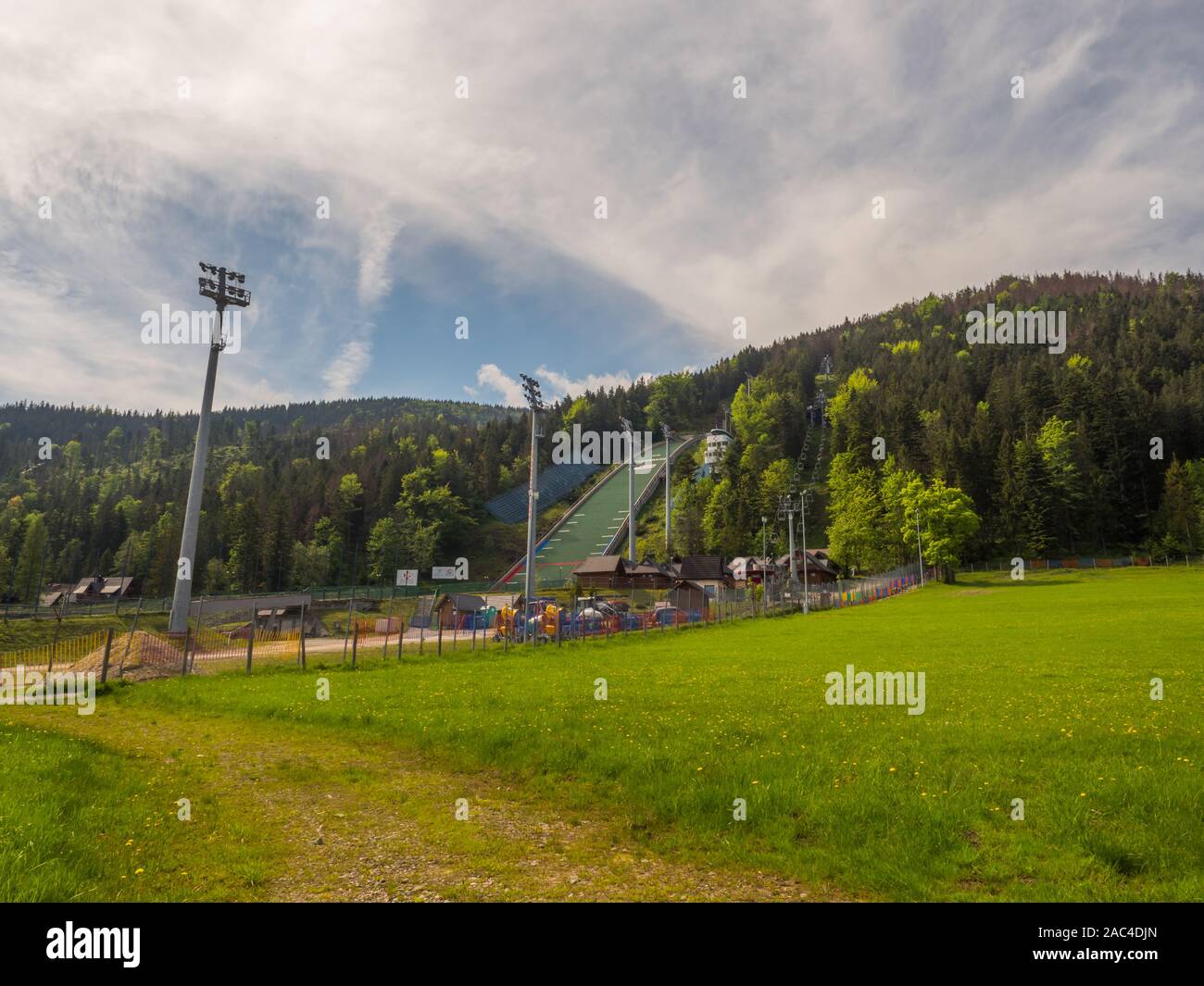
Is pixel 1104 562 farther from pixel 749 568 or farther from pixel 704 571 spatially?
pixel 704 571

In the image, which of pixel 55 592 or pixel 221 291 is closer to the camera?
pixel 221 291

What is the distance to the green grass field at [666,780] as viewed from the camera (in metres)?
6.69

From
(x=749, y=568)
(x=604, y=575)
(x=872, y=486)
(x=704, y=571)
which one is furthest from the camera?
(x=872, y=486)

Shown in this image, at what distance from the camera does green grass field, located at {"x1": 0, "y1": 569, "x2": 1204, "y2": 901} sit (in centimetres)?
669

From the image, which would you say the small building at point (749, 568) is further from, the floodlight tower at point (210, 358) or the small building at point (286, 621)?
the floodlight tower at point (210, 358)

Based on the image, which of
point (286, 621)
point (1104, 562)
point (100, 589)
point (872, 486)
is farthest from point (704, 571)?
point (100, 589)

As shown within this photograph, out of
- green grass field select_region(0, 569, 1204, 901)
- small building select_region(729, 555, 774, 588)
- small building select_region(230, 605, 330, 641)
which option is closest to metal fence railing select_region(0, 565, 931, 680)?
small building select_region(230, 605, 330, 641)

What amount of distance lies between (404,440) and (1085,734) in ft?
559

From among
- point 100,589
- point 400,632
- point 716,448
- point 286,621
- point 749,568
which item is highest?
point 716,448

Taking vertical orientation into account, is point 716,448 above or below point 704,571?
above

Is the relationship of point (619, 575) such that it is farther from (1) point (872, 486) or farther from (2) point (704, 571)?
(1) point (872, 486)

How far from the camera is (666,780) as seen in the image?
9.71 metres

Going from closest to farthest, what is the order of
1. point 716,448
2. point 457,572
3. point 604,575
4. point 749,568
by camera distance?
point 604,575, point 749,568, point 457,572, point 716,448

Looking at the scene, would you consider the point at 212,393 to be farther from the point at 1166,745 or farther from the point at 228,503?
the point at 228,503
